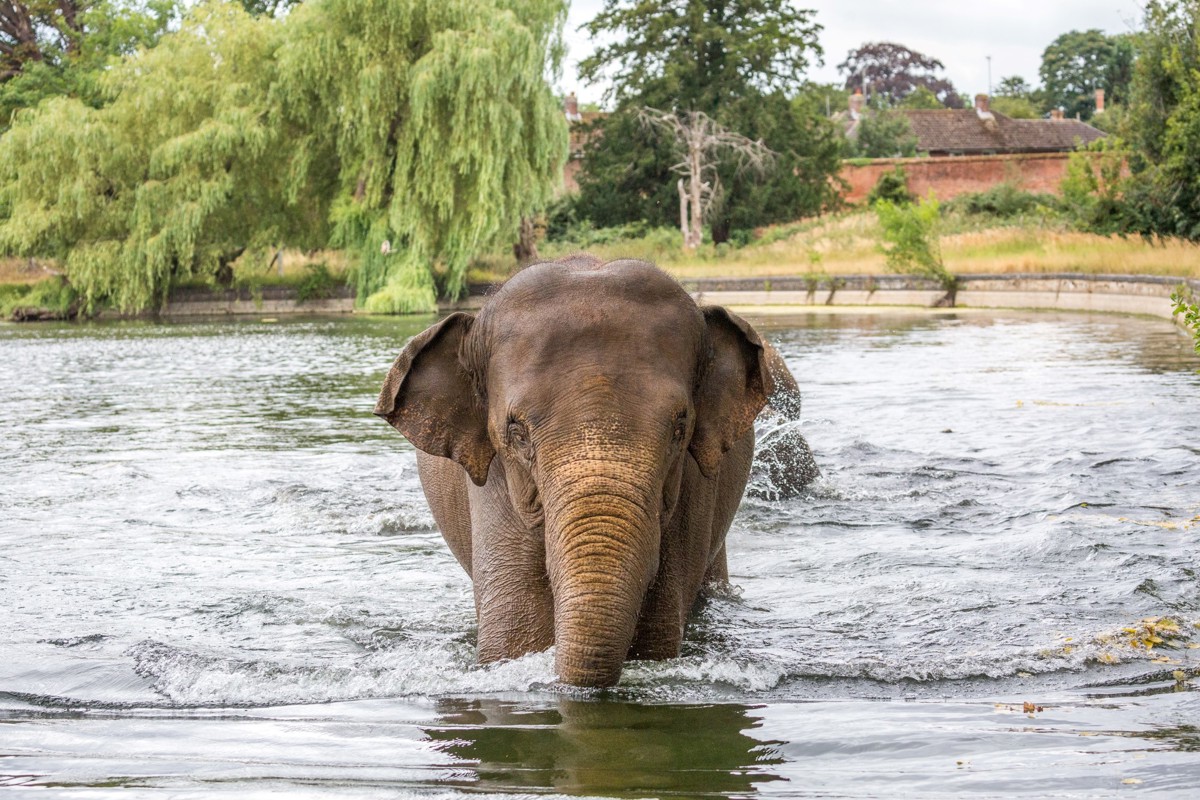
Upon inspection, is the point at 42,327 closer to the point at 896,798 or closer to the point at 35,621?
the point at 35,621

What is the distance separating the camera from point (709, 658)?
6.14m

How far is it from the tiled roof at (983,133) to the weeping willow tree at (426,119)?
43.6 metres

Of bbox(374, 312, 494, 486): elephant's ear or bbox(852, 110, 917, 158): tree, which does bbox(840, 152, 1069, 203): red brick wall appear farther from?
bbox(374, 312, 494, 486): elephant's ear

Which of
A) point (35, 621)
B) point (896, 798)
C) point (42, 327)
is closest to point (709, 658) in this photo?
point (896, 798)

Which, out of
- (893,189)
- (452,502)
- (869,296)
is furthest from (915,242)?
(452,502)

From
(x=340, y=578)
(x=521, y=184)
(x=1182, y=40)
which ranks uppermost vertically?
Answer: (x=1182, y=40)

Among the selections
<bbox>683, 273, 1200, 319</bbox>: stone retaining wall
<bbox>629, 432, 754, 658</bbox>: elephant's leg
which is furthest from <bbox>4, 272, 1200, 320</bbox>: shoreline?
<bbox>629, 432, 754, 658</bbox>: elephant's leg

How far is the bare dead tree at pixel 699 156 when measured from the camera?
5803 centimetres

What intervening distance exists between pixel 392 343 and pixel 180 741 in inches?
994

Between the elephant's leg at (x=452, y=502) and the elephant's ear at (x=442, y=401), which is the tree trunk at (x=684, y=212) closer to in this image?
the elephant's leg at (x=452, y=502)

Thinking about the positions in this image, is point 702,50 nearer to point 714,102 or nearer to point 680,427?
point 714,102

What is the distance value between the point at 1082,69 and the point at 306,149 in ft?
298

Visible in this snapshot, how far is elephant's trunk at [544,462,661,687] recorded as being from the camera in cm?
498

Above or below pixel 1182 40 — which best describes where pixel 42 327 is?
below
